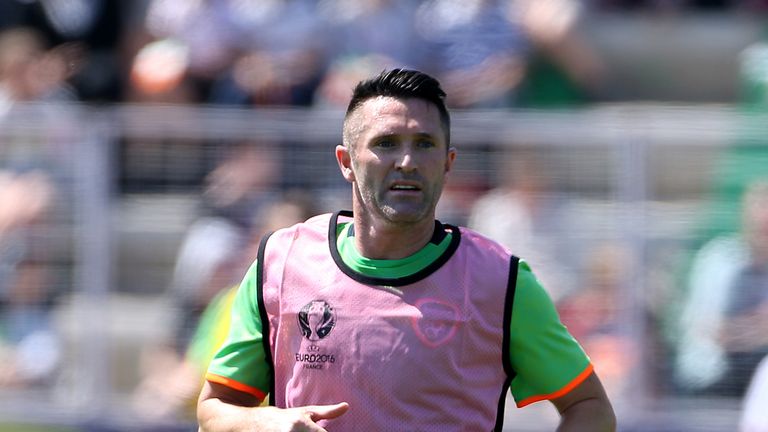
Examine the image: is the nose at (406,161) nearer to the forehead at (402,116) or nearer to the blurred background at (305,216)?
the forehead at (402,116)

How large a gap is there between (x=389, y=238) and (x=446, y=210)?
328 centimetres

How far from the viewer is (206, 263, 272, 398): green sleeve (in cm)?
415

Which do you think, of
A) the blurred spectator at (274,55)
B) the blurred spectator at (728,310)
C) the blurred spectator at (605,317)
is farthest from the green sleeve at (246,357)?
the blurred spectator at (274,55)

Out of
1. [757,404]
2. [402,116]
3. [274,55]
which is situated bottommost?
[757,404]

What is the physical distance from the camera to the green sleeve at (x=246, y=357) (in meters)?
4.15

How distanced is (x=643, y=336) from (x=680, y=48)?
387 centimetres

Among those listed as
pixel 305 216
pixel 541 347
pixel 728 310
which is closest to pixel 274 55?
pixel 305 216

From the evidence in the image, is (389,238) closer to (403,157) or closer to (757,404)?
(403,157)

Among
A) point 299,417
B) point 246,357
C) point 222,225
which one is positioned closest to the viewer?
point 299,417

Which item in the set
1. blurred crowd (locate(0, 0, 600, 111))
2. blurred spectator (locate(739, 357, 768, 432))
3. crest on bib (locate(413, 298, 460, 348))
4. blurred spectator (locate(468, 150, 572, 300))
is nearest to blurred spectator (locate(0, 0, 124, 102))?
blurred crowd (locate(0, 0, 600, 111))

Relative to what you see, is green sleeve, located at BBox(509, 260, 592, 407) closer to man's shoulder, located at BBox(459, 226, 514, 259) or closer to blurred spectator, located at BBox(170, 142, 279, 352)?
man's shoulder, located at BBox(459, 226, 514, 259)

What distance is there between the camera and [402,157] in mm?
3957

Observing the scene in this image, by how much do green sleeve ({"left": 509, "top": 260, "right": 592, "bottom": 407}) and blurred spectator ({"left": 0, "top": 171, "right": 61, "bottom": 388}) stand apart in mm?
4135

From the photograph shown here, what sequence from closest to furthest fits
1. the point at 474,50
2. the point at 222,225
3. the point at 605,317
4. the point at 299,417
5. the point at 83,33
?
the point at 299,417 → the point at 605,317 → the point at 222,225 → the point at 474,50 → the point at 83,33
